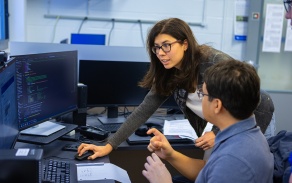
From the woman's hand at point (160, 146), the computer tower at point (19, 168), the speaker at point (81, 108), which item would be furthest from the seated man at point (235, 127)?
the speaker at point (81, 108)

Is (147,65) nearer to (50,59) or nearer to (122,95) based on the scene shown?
(122,95)

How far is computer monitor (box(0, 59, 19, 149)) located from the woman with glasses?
332 mm

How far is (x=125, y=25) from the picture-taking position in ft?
12.6

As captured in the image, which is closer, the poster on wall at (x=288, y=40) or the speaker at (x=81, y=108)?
the speaker at (x=81, y=108)

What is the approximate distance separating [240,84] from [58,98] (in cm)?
107

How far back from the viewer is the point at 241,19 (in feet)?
12.7

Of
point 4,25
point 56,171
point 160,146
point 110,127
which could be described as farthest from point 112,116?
point 4,25

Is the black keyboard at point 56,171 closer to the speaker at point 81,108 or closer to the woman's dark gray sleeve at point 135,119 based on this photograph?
the woman's dark gray sleeve at point 135,119

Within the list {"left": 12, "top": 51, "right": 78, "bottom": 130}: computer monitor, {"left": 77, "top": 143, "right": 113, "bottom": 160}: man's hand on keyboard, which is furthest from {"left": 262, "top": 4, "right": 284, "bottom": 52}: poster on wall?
{"left": 77, "top": 143, "right": 113, "bottom": 160}: man's hand on keyboard

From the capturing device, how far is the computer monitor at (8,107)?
1.24m

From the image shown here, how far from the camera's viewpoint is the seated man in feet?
3.24

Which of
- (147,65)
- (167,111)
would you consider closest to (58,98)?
(147,65)

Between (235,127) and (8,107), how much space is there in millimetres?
870

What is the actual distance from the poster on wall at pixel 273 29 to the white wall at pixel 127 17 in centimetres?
33
